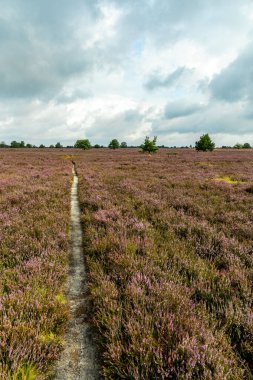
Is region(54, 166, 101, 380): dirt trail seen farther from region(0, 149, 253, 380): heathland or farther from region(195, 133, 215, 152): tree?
region(195, 133, 215, 152): tree

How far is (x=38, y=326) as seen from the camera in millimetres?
2408

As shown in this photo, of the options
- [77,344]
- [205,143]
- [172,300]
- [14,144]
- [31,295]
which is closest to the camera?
[77,344]

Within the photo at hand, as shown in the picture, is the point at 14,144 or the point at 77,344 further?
the point at 14,144

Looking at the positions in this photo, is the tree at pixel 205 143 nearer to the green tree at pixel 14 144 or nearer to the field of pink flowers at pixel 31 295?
the field of pink flowers at pixel 31 295

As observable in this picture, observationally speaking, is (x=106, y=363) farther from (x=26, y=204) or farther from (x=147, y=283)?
(x=26, y=204)

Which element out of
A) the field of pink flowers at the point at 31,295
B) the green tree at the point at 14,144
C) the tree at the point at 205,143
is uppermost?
the green tree at the point at 14,144

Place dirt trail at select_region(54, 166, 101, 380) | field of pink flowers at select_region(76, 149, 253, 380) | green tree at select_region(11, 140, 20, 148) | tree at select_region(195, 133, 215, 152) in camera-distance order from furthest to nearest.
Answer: green tree at select_region(11, 140, 20, 148)
tree at select_region(195, 133, 215, 152)
dirt trail at select_region(54, 166, 101, 380)
field of pink flowers at select_region(76, 149, 253, 380)

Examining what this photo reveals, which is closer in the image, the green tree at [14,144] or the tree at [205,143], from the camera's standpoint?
the tree at [205,143]

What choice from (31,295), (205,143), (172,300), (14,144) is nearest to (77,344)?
(31,295)

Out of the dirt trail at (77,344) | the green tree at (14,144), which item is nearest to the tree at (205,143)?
the dirt trail at (77,344)

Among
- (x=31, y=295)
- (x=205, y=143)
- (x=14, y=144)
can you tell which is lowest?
(x=31, y=295)

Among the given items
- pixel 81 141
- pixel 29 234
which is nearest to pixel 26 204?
pixel 29 234

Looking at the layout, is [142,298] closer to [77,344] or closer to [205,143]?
[77,344]

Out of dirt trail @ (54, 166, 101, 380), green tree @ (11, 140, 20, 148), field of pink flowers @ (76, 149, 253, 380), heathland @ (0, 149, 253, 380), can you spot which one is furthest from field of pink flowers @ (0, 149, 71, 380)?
green tree @ (11, 140, 20, 148)
